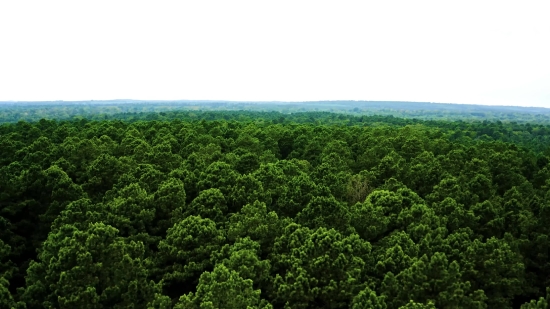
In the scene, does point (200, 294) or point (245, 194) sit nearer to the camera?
point (200, 294)

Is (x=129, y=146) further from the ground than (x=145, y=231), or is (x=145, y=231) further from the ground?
(x=129, y=146)

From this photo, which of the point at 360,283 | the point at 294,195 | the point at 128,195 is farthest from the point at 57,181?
the point at 360,283

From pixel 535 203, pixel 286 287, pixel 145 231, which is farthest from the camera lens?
pixel 535 203

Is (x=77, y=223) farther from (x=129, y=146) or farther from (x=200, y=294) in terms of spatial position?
(x=129, y=146)

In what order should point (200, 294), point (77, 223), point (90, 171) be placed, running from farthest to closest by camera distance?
1. point (90, 171)
2. point (77, 223)
3. point (200, 294)

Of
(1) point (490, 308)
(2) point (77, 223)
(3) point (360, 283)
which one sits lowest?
(1) point (490, 308)

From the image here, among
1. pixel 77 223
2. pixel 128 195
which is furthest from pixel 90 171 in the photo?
pixel 77 223
